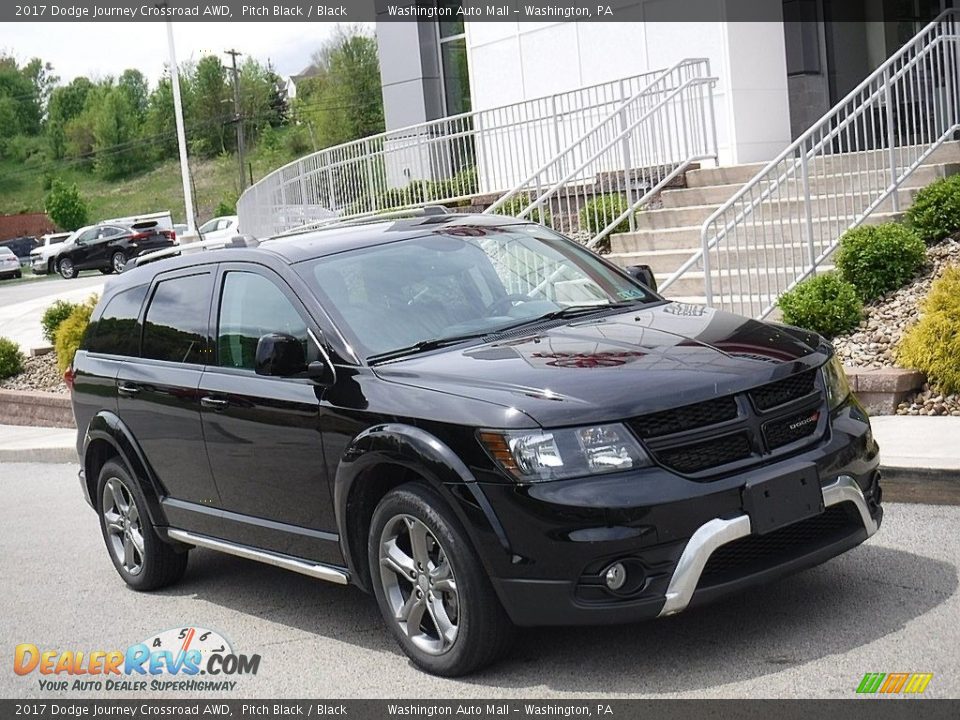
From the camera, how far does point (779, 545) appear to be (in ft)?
16.4

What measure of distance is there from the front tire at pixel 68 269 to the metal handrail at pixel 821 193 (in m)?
35.4

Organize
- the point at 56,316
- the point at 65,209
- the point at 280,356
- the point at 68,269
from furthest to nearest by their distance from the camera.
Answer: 1. the point at 65,209
2. the point at 68,269
3. the point at 56,316
4. the point at 280,356

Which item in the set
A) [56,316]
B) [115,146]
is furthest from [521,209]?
[115,146]

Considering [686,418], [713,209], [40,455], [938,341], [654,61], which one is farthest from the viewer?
[654,61]

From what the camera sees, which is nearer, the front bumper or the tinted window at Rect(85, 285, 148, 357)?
the front bumper

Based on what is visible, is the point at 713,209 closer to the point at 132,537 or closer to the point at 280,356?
the point at 132,537

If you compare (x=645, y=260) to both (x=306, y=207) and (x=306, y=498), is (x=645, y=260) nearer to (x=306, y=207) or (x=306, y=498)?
(x=306, y=498)

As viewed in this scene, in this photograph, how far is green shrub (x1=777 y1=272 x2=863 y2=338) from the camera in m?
10.1

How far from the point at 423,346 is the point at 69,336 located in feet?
42.1

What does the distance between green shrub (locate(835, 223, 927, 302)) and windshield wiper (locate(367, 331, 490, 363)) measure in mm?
5743

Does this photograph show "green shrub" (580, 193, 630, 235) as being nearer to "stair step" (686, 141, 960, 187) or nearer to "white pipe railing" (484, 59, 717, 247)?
"white pipe railing" (484, 59, 717, 247)

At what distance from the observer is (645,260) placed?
13.4 meters

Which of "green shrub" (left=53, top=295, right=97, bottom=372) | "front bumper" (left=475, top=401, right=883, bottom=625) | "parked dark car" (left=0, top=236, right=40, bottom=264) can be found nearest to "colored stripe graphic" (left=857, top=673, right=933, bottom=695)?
"front bumper" (left=475, top=401, right=883, bottom=625)

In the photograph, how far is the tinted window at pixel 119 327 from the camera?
730 centimetres
